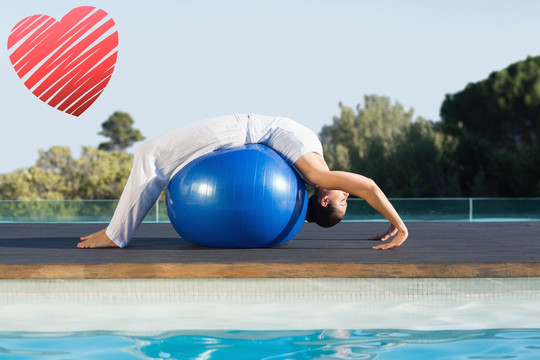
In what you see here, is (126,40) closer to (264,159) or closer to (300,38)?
(300,38)

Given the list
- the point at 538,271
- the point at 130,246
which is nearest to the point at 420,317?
the point at 538,271

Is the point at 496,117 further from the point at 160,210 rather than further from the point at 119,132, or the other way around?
the point at 119,132

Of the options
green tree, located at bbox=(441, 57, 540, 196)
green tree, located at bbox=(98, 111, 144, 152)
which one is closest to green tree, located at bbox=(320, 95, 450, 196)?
green tree, located at bbox=(441, 57, 540, 196)

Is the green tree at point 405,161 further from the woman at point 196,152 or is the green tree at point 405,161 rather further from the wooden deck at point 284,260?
the woman at point 196,152

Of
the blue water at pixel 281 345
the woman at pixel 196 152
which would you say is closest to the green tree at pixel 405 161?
the woman at pixel 196 152

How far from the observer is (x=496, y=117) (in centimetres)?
2798

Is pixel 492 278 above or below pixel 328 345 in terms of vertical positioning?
above

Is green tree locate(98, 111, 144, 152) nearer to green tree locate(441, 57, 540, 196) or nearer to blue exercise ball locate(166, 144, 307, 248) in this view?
green tree locate(441, 57, 540, 196)

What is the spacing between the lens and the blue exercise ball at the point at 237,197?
3979mm

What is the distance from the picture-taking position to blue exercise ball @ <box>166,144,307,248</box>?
3979 mm

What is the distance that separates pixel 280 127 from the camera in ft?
14.0

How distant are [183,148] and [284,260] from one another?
1123mm

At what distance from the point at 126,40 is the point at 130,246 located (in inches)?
687

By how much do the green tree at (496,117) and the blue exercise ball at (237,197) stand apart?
2101cm
